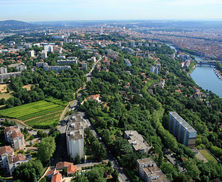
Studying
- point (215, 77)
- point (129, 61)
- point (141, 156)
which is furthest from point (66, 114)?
point (215, 77)

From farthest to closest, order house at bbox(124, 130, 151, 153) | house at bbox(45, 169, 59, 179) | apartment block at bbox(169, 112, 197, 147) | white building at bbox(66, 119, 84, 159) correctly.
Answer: apartment block at bbox(169, 112, 197, 147)
house at bbox(124, 130, 151, 153)
white building at bbox(66, 119, 84, 159)
house at bbox(45, 169, 59, 179)

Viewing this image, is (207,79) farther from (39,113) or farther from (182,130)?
(39,113)

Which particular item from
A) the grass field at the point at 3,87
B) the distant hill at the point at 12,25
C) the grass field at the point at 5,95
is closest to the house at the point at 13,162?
the grass field at the point at 5,95

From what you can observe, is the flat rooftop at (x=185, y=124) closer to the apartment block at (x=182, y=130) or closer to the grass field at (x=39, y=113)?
the apartment block at (x=182, y=130)

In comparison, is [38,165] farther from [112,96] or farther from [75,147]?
[112,96]

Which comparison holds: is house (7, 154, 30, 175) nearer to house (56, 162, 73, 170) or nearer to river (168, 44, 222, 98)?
house (56, 162, 73, 170)

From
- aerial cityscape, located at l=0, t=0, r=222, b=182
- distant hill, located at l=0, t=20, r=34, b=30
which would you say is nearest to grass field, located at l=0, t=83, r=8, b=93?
aerial cityscape, located at l=0, t=0, r=222, b=182
